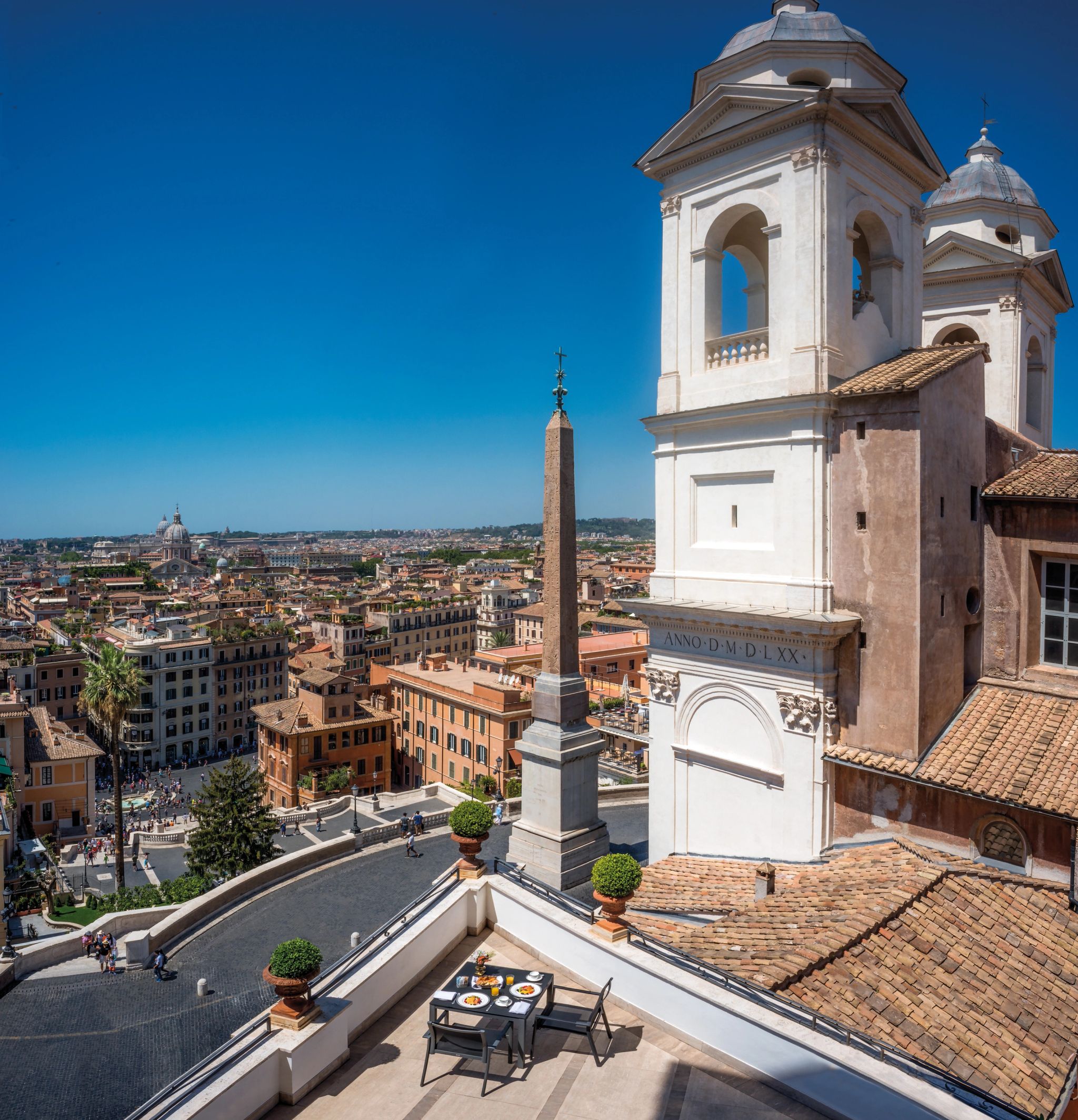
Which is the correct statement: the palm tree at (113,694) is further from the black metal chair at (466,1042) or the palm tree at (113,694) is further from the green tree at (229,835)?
the black metal chair at (466,1042)

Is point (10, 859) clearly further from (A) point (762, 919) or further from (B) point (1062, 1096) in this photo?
(B) point (1062, 1096)

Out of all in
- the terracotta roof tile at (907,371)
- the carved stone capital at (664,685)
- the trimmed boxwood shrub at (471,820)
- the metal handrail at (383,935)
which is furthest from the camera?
the carved stone capital at (664,685)

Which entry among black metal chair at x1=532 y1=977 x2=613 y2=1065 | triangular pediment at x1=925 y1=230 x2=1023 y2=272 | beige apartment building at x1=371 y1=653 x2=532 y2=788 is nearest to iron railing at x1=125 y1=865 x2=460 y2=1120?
black metal chair at x1=532 y1=977 x2=613 y2=1065

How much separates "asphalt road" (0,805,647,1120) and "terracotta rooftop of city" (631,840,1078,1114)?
9.66 metres

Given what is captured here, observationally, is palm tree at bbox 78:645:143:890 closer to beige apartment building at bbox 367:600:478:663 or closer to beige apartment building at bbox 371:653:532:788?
beige apartment building at bbox 371:653:532:788

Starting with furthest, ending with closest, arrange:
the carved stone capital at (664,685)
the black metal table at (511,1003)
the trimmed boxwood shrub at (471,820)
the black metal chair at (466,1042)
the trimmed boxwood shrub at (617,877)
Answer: the carved stone capital at (664,685) → the trimmed boxwood shrub at (471,820) → the trimmed boxwood shrub at (617,877) → the black metal table at (511,1003) → the black metal chair at (466,1042)

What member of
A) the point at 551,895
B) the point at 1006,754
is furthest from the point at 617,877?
the point at 1006,754

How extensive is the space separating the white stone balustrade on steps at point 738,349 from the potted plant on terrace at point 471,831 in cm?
914

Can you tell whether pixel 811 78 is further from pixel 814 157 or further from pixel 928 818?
pixel 928 818

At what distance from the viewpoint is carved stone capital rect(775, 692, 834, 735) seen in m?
13.2

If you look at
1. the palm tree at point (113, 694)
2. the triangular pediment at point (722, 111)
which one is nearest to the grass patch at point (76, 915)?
the palm tree at point (113, 694)

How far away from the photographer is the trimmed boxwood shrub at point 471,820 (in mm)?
9055

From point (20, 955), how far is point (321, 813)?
15510mm

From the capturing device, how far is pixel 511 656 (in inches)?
2426
